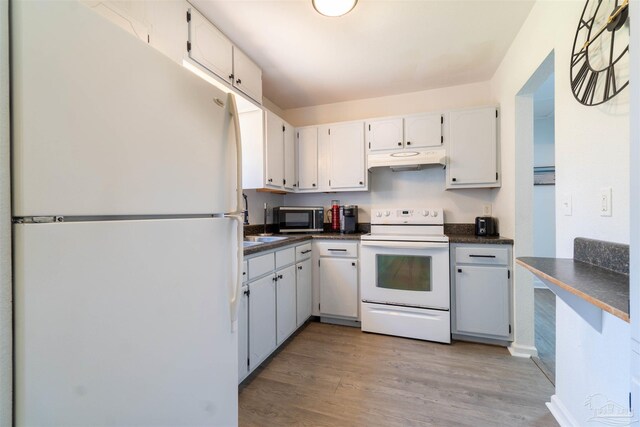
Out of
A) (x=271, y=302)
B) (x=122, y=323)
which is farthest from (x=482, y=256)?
(x=122, y=323)

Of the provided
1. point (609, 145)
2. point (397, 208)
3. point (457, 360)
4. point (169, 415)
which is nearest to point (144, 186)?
point (169, 415)

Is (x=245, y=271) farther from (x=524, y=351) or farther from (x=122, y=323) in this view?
(x=524, y=351)

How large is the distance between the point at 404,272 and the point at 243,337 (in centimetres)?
148

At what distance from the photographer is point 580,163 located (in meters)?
1.22

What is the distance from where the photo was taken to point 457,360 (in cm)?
200

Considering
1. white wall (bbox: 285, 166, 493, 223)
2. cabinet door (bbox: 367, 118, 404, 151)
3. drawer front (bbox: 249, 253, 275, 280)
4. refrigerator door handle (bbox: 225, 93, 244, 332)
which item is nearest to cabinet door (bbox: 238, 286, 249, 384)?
drawer front (bbox: 249, 253, 275, 280)

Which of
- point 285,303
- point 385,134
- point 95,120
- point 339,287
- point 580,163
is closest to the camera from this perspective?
point 95,120

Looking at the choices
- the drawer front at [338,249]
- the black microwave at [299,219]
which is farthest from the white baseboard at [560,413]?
the black microwave at [299,219]

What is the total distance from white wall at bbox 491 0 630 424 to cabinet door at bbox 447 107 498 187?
44cm

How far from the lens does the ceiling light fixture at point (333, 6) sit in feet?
5.29

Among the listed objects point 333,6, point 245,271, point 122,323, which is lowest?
point 245,271

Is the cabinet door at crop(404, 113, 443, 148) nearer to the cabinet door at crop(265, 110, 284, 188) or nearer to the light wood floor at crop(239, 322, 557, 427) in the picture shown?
the cabinet door at crop(265, 110, 284, 188)

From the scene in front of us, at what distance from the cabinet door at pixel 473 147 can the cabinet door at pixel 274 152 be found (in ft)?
5.62

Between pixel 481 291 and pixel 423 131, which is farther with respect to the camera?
pixel 423 131
